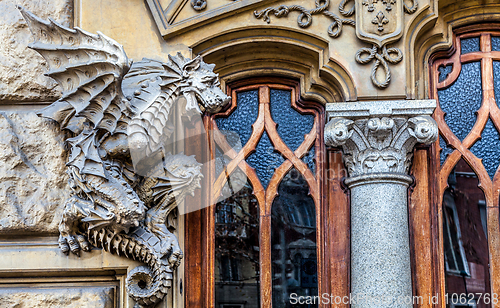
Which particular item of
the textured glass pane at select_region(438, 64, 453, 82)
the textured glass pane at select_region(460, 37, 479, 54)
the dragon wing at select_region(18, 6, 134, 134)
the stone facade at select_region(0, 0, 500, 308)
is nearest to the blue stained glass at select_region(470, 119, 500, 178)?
the stone facade at select_region(0, 0, 500, 308)

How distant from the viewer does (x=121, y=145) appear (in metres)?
3.89

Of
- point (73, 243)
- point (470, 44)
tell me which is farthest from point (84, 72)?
point (470, 44)

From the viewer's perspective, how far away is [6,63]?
13.9 feet

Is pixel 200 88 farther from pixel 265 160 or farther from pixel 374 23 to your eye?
pixel 374 23

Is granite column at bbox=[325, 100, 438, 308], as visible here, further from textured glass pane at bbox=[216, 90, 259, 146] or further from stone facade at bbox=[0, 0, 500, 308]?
textured glass pane at bbox=[216, 90, 259, 146]

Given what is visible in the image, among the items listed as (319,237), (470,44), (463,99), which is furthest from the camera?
(470,44)

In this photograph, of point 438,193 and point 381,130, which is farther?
point 438,193

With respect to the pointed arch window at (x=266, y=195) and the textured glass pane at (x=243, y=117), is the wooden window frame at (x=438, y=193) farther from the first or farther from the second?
the textured glass pane at (x=243, y=117)

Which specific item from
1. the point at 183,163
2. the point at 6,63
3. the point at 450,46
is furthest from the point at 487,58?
the point at 6,63

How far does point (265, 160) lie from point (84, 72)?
1.32 meters

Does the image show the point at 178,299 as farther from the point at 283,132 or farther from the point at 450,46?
the point at 450,46

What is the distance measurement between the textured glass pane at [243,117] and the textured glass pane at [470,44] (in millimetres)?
1425

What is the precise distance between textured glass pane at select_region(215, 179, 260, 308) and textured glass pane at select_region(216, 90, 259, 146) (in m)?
0.37

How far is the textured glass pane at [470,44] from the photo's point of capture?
4566mm
